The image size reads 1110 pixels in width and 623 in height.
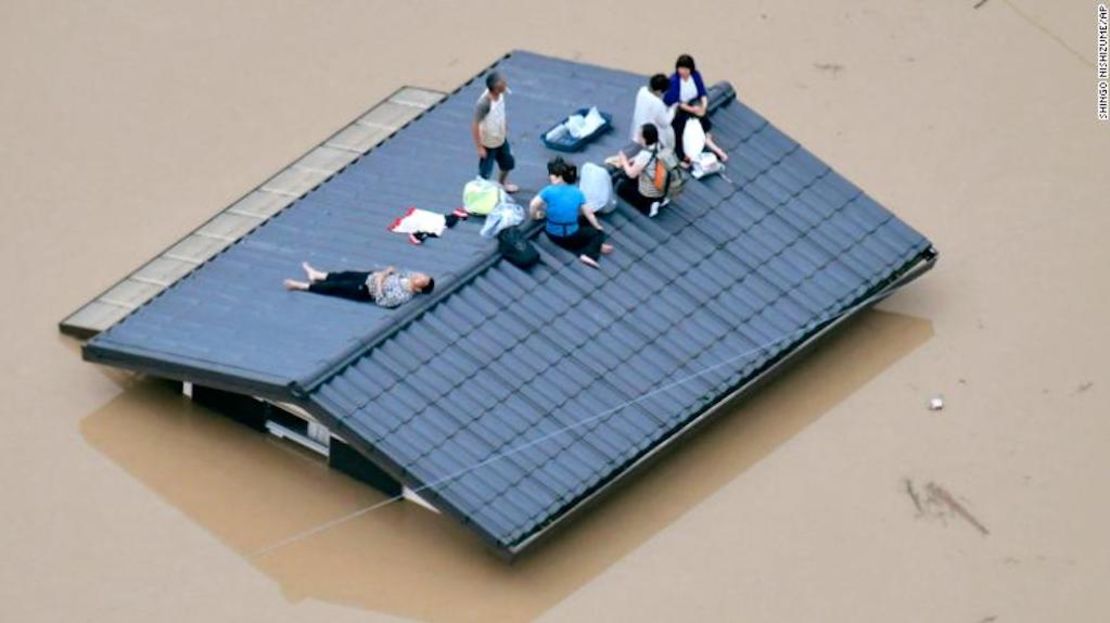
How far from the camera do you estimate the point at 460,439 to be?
3222cm

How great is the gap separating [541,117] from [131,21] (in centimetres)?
677

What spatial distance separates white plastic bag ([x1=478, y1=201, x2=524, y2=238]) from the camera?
34.1 metres

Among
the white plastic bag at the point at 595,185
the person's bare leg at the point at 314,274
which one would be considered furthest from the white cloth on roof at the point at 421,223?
the white plastic bag at the point at 595,185

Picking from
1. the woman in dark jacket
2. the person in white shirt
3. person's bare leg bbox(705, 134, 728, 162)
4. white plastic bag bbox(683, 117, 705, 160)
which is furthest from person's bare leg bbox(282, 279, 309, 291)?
person's bare leg bbox(705, 134, 728, 162)

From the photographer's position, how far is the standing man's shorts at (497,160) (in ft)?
114

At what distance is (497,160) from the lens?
1378 inches

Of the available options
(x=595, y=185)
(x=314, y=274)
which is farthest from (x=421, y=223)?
(x=595, y=185)

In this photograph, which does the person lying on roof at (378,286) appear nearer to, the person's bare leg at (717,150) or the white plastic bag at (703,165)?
the white plastic bag at (703,165)

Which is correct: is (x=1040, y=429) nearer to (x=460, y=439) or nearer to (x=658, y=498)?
(x=658, y=498)

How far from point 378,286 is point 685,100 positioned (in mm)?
4678

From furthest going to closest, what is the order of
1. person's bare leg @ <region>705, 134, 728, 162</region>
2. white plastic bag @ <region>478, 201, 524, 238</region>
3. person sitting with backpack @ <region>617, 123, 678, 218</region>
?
1. person's bare leg @ <region>705, 134, 728, 162</region>
2. person sitting with backpack @ <region>617, 123, 678, 218</region>
3. white plastic bag @ <region>478, 201, 524, 238</region>

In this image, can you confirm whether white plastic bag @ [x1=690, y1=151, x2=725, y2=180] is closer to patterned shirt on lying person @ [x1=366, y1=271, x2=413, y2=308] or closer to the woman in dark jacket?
the woman in dark jacket

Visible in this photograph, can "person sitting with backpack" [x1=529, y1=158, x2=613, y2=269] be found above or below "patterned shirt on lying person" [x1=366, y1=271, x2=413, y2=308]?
above

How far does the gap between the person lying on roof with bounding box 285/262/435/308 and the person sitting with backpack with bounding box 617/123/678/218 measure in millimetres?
2838
